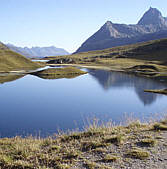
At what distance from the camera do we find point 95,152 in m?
9.84

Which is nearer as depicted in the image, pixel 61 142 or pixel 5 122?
pixel 61 142

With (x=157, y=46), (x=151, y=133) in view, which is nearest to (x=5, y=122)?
(x=151, y=133)

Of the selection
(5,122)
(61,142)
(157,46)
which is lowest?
(5,122)

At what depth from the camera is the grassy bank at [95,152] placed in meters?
8.63

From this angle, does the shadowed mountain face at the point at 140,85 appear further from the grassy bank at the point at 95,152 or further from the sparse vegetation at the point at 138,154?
the sparse vegetation at the point at 138,154

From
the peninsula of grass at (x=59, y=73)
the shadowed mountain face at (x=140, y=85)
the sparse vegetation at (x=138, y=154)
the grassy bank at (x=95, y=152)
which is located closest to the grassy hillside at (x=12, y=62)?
the peninsula of grass at (x=59, y=73)

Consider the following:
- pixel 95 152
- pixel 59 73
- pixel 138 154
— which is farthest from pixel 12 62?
pixel 138 154

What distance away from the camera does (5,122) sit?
24.2 m

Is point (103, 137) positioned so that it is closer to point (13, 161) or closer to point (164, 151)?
point (164, 151)

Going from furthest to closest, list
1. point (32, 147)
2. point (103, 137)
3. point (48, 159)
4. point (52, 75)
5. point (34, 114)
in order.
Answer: point (52, 75) < point (34, 114) < point (103, 137) < point (32, 147) < point (48, 159)

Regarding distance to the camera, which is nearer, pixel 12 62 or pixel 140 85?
pixel 140 85

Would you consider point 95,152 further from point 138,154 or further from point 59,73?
point 59,73

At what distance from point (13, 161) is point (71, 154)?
2.82 meters

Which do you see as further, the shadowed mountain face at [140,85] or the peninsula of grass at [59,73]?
the peninsula of grass at [59,73]
